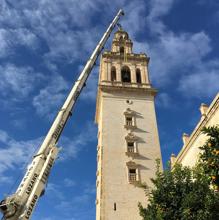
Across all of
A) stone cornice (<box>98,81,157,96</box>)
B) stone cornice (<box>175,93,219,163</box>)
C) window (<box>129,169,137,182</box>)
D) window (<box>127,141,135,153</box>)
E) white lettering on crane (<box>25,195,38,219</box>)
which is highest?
stone cornice (<box>98,81,157,96</box>)

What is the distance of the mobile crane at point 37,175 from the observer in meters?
12.7

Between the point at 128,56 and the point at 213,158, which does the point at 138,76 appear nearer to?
the point at 128,56

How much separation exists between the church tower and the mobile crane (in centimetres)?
1311

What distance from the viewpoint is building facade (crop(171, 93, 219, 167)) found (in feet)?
83.1

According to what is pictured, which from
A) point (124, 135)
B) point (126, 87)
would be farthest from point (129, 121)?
point (126, 87)

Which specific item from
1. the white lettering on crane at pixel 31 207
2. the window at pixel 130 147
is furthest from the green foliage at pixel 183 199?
the window at pixel 130 147

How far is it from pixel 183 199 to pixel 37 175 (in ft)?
28.4

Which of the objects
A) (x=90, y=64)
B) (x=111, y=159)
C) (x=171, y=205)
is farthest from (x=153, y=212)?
(x=111, y=159)

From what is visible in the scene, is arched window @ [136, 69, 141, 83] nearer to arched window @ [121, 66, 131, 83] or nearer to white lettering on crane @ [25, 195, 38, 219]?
arched window @ [121, 66, 131, 83]

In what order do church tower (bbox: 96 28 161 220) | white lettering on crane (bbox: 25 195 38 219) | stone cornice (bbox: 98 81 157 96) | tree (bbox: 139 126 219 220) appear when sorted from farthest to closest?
stone cornice (bbox: 98 81 157 96) < church tower (bbox: 96 28 161 220) < tree (bbox: 139 126 219 220) < white lettering on crane (bbox: 25 195 38 219)

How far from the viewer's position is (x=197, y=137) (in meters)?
28.0

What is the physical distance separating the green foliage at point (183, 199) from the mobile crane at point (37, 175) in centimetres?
685

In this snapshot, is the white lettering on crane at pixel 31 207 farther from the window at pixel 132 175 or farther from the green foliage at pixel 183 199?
the window at pixel 132 175

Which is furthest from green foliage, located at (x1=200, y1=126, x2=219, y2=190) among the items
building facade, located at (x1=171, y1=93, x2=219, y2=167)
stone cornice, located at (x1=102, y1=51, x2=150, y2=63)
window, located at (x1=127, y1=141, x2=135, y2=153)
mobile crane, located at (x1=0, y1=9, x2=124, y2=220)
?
stone cornice, located at (x1=102, y1=51, x2=150, y2=63)
